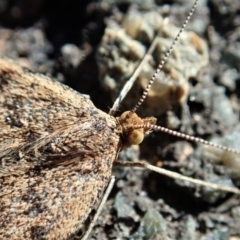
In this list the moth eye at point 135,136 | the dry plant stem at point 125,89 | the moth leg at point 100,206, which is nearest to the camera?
the moth leg at point 100,206

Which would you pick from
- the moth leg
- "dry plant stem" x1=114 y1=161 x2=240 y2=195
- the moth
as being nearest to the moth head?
the moth

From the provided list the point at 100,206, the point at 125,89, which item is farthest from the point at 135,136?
the point at 100,206

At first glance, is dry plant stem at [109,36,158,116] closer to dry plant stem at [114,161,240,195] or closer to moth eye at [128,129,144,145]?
moth eye at [128,129,144,145]

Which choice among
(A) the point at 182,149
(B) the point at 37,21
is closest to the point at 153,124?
(A) the point at 182,149

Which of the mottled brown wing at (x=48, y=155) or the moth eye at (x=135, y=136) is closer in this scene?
the mottled brown wing at (x=48, y=155)

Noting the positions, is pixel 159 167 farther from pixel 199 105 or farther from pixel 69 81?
pixel 69 81

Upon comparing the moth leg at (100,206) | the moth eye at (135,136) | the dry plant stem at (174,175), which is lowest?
the moth leg at (100,206)

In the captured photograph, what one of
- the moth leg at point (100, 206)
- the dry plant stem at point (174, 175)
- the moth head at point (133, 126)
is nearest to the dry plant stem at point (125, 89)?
the moth head at point (133, 126)

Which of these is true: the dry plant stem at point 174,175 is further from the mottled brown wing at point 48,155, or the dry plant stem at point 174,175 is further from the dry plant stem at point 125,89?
the dry plant stem at point 125,89
